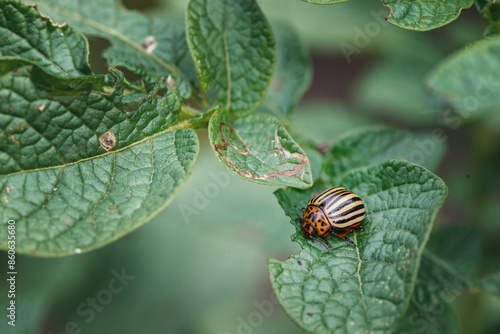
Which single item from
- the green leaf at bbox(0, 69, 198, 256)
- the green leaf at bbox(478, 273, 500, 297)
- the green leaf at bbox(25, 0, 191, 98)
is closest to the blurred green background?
the green leaf at bbox(478, 273, 500, 297)

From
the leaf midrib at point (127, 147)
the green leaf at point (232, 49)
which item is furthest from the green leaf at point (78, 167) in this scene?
the green leaf at point (232, 49)

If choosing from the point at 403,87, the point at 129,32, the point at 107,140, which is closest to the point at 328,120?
the point at 403,87

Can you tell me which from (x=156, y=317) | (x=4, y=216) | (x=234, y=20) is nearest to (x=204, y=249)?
(x=156, y=317)

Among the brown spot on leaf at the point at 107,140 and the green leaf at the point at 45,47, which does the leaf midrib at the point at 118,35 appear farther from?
the brown spot on leaf at the point at 107,140

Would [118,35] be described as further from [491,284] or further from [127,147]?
[491,284]
